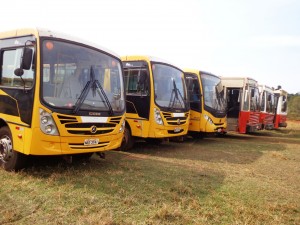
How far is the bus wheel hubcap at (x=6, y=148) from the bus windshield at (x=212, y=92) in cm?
739

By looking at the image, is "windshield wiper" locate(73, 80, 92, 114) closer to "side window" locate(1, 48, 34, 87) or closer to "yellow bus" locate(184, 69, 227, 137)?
"side window" locate(1, 48, 34, 87)

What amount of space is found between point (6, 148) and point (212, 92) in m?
8.06

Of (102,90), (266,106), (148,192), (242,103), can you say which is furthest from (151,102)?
(266,106)

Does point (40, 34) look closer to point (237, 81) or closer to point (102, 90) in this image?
point (102, 90)

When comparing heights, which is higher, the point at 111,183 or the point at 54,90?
the point at 54,90

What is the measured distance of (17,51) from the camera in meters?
5.96

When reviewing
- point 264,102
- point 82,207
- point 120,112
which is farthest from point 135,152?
point 264,102

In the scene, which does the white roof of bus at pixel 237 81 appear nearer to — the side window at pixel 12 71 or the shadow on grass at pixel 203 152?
the shadow on grass at pixel 203 152

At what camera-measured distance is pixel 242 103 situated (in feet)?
45.5

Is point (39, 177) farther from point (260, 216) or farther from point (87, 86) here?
point (260, 216)

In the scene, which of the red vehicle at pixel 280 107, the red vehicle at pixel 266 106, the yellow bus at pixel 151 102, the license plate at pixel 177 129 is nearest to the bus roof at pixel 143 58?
the yellow bus at pixel 151 102

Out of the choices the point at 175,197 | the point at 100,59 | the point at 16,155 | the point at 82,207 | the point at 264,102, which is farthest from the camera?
the point at 264,102

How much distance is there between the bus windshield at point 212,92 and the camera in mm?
11781

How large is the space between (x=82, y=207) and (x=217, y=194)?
2.30 meters
